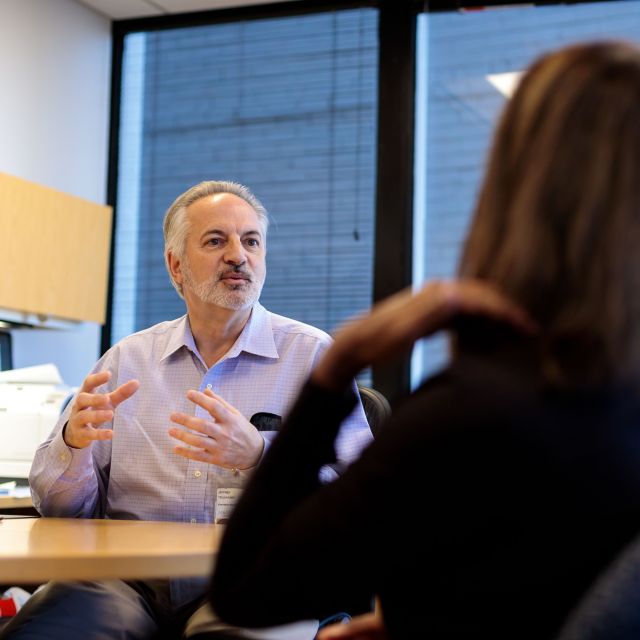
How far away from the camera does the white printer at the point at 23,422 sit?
3562 millimetres

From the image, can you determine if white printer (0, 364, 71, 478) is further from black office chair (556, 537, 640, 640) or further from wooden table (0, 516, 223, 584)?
black office chair (556, 537, 640, 640)

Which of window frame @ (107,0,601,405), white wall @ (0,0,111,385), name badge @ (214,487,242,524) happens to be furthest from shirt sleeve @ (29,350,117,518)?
window frame @ (107,0,601,405)

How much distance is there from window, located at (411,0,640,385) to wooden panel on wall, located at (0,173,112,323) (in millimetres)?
1406

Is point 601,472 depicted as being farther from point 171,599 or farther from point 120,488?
point 120,488

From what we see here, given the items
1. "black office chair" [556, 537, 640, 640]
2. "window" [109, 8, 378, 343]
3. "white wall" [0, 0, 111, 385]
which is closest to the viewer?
"black office chair" [556, 537, 640, 640]

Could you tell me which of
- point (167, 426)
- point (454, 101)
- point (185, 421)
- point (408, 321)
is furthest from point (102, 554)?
point (454, 101)

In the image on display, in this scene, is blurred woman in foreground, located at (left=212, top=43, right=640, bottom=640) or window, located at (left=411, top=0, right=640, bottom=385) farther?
window, located at (left=411, top=0, right=640, bottom=385)

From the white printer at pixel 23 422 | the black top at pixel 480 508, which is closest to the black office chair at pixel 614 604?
the black top at pixel 480 508

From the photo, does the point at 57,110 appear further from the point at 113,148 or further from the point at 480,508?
the point at 480,508

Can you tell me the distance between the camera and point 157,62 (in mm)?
4980

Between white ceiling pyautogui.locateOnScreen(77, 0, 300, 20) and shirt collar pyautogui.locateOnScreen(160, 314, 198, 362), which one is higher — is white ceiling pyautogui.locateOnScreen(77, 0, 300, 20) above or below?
above

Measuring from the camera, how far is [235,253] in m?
2.63

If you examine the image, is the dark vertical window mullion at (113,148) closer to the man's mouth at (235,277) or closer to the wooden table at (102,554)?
the man's mouth at (235,277)

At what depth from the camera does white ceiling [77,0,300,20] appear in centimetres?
473
